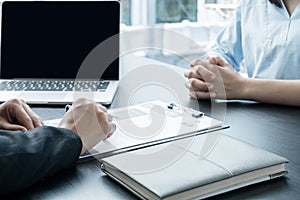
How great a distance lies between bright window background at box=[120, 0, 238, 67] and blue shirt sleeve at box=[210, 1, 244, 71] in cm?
172

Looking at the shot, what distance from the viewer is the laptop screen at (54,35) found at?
132 cm

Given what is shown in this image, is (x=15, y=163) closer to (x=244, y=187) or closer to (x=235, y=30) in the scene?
(x=244, y=187)

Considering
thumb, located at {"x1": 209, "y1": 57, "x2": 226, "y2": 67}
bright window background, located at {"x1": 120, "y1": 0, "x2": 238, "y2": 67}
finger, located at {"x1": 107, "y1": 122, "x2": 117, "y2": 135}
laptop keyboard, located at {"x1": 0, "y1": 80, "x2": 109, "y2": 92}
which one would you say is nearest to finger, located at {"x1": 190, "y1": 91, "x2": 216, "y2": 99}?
thumb, located at {"x1": 209, "y1": 57, "x2": 226, "y2": 67}

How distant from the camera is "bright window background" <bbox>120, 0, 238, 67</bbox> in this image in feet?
10.8

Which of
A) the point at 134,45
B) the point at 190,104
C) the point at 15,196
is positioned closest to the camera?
the point at 15,196

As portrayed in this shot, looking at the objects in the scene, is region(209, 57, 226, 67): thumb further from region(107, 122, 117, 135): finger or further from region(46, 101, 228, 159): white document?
region(107, 122, 117, 135): finger

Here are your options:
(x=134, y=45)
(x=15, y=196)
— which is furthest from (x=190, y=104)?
(x=134, y=45)

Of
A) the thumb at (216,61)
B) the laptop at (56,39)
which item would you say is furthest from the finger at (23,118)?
the thumb at (216,61)

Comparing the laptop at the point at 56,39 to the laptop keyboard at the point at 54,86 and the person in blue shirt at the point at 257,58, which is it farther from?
the person in blue shirt at the point at 257,58

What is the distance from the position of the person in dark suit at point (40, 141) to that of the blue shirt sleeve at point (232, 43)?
31.5 inches

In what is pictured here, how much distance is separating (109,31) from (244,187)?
0.79 m

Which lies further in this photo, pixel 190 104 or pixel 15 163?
pixel 190 104

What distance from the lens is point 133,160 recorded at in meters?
0.71

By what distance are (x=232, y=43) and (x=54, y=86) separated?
2.12ft
